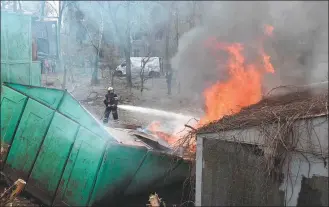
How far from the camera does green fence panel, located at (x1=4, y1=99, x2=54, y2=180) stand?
6484 millimetres

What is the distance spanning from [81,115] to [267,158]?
3.58 m

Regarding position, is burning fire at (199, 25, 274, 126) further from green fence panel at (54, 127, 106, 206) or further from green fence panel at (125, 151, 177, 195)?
green fence panel at (54, 127, 106, 206)

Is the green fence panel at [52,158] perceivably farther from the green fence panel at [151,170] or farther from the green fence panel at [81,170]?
the green fence panel at [151,170]

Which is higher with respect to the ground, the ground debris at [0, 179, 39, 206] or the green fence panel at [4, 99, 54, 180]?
the green fence panel at [4, 99, 54, 180]

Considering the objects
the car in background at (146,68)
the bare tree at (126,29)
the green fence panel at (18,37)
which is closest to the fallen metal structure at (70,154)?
the green fence panel at (18,37)

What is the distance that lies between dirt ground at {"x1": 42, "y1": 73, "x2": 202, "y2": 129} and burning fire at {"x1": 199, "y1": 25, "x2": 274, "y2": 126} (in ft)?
14.3

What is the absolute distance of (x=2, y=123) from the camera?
22.8 ft

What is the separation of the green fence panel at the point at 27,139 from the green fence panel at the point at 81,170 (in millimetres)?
883

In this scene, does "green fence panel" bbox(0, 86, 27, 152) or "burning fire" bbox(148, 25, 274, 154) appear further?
"burning fire" bbox(148, 25, 274, 154)

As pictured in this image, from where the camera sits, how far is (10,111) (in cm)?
689

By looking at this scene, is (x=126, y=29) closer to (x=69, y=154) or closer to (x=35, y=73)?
(x=35, y=73)

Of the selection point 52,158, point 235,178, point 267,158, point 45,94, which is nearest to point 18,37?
point 45,94

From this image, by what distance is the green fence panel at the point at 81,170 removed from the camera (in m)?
5.83

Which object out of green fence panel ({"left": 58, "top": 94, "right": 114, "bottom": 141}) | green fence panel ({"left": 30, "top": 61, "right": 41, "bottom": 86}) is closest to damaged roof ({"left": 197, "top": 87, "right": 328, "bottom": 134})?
green fence panel ({"left": 58, "top": 94, "right": 114, "bottom": 141})
